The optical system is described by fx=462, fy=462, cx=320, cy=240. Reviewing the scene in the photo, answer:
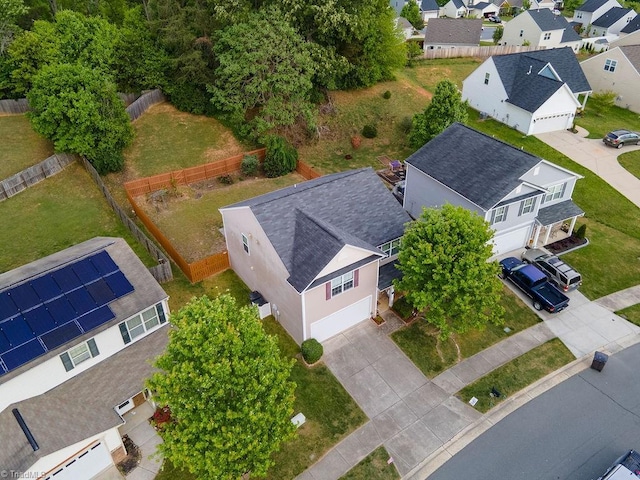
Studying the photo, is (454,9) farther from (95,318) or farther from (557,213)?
(95,318)

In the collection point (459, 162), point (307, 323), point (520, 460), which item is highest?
point (459, 162)

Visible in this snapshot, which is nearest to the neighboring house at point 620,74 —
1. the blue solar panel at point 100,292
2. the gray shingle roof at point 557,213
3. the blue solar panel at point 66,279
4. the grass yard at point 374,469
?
the gray shingle roof at point 557,213

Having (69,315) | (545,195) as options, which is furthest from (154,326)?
(545,195)

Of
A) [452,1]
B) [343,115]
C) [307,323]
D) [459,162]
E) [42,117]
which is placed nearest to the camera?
[307,323]

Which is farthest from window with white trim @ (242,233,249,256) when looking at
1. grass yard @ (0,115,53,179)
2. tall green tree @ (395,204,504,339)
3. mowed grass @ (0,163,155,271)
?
grass yard @ (0,115,53,179)

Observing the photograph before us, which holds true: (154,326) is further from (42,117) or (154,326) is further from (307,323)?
(42,117)

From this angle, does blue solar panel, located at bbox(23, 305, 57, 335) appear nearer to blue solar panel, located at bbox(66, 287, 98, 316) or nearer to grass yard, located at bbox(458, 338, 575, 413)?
blue solar panel, located at bbox(66, 287, 98, 316)
